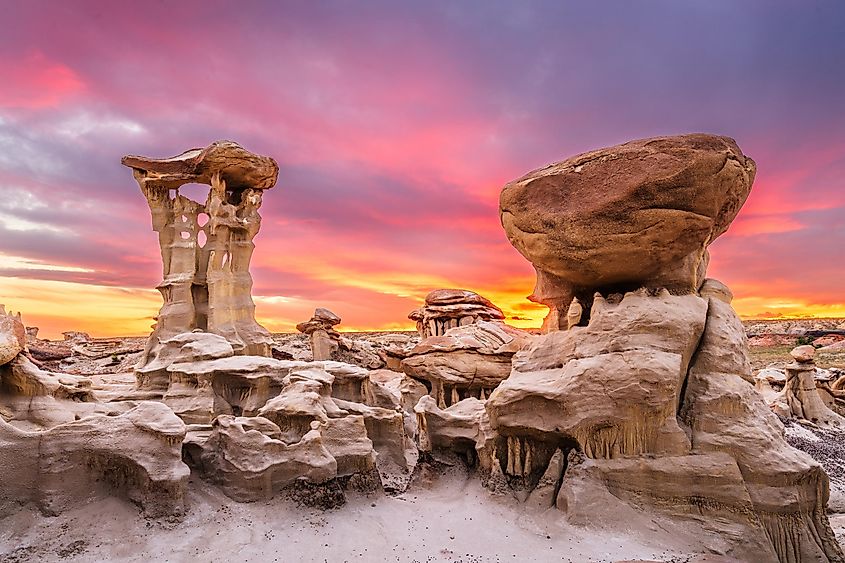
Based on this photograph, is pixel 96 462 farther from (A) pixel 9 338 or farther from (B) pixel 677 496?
(B) pixel 677 496

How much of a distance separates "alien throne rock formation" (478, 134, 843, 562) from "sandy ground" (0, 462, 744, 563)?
0.64m

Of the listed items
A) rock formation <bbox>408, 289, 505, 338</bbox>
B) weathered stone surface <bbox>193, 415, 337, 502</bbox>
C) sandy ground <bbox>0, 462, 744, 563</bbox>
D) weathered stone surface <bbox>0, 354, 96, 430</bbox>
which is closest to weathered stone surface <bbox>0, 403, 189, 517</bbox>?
sandy ground <bbox>0, 462, 744, 563</bbox>

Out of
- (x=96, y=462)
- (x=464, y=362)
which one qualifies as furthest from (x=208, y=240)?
(x=96, y=462)

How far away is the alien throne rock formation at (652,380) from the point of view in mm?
9461

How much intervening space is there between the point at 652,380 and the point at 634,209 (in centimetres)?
389

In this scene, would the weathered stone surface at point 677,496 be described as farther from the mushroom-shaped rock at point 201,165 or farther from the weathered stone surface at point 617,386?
the mushroom-shaped rock at point 201,165

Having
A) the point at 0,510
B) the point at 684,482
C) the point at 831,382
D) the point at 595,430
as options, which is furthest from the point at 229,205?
the point at 831,382

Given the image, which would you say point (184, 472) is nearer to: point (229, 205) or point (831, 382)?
point (229, 205)

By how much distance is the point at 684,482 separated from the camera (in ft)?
31.8

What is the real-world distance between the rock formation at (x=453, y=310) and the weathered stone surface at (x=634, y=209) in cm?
1943

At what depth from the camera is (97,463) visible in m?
9.75

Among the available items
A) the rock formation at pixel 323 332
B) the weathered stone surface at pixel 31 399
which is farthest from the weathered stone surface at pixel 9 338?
the rock formation at pixel 323 332

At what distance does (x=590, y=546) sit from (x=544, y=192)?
26.3 ft

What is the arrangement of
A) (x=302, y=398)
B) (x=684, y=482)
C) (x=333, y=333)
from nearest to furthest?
(x=684, y=482), (x=302, y=398), (x=333, y=333)
